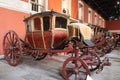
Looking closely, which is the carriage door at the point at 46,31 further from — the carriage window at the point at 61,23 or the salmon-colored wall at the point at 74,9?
the salmon-colored wall at the point at 74,9

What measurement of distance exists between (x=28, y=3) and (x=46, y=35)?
9.36ft

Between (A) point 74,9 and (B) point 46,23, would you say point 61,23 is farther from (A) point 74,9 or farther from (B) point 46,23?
(A) point 74,9

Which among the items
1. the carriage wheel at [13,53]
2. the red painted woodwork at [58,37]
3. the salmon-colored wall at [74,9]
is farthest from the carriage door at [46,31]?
the salmon-colored wall at [74,9]

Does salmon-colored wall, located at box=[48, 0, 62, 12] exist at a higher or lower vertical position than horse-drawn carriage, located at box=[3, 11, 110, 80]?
higher

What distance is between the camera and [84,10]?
13172mm

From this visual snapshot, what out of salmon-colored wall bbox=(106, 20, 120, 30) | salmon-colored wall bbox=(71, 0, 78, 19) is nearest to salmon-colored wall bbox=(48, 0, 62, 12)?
salmon-colored wall bbox=(71, 0, 78, 19)

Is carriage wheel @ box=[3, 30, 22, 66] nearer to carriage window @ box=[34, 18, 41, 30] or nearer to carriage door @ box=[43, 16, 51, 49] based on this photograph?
carriage window @ box=[34, 18, 41, 30]

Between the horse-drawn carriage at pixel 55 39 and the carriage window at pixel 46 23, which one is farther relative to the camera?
the carriage window at pixel 46 23

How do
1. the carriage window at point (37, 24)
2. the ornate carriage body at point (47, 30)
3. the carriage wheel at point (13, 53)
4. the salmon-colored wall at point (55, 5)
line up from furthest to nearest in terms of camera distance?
the salmon-colored wall at point (55, 5) → the carriage wheel at point (13, 53) → the carriage window at point (37, 24) → the ornate carriage body at point (47, 30)

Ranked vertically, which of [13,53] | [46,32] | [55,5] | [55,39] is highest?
[55,5]

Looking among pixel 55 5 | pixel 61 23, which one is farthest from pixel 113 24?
pixel 61 23

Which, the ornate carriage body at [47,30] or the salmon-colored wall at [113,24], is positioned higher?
the salmon-colored wall at [113,24]

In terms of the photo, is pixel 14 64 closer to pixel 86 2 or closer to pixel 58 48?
pixel 58 48

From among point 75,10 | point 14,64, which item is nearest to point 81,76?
point 14,64
